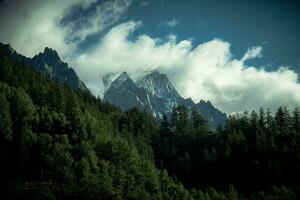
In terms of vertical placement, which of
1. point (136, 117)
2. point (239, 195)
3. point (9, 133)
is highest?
point (136, 117)

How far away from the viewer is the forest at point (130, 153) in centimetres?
11175

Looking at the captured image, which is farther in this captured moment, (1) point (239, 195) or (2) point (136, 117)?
(2) point (136, 117)

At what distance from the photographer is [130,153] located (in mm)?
132500

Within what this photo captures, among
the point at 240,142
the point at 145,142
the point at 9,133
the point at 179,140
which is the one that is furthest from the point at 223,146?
the point at 9,133

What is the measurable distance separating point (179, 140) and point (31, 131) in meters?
67.3

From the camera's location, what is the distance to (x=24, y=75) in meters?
182

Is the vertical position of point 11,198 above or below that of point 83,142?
below

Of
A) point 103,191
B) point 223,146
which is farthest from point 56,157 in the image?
point 223,146

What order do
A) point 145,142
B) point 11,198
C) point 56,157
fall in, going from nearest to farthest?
point 11,198
point 56,157
point 145,142

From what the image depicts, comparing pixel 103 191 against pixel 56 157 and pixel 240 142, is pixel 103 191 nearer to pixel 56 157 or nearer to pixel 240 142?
pixel 56 157

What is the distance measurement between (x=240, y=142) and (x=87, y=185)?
68227 mm

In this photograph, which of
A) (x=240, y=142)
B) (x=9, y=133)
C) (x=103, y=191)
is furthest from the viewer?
(x=240, y=142)

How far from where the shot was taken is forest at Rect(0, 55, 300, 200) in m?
112

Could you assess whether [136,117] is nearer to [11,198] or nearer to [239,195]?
[239,195]
